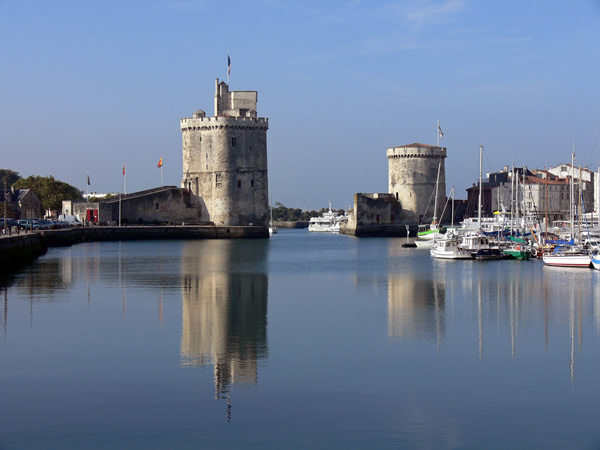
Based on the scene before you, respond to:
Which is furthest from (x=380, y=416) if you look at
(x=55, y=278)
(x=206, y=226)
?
(x=206, y=226)

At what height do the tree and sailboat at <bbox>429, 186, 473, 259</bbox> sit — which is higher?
the tree

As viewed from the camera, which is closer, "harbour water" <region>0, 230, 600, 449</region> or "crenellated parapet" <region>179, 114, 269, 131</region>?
"harbour water" <region>0, 230, 600, 449</region>

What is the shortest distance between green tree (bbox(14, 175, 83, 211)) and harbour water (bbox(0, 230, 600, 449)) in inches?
1772

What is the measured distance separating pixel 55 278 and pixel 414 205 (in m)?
42.2

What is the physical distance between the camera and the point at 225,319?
17.2 metres

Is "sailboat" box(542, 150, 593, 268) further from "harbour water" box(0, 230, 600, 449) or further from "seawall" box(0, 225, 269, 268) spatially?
"seawall" box(0, 225, 269, 268)

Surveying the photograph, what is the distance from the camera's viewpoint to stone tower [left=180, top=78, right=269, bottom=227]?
182 ft

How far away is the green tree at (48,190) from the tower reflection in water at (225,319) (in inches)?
1501

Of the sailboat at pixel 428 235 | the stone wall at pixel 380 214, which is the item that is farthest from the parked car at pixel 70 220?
the stone wall at pixel 380 214

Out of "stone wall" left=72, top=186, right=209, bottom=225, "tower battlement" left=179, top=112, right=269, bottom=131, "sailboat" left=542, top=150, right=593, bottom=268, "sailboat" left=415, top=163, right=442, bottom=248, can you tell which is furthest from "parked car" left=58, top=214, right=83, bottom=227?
"sailboat" left=542, top=150, right=593, bottom=268

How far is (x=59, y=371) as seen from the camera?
12195 mm

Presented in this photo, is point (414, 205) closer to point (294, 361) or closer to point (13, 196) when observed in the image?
point (13, 196)

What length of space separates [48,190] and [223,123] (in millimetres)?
19548

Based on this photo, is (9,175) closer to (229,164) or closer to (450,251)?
(229,164)
